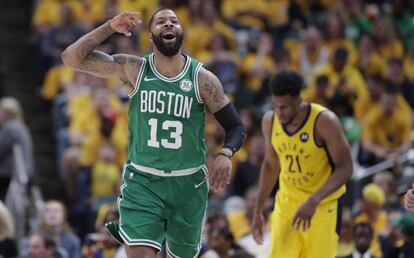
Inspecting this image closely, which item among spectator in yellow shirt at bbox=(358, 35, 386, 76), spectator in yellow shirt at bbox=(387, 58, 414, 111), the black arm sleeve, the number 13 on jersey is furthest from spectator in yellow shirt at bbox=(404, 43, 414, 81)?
the number 13 on jersey

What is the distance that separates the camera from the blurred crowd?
490 inches

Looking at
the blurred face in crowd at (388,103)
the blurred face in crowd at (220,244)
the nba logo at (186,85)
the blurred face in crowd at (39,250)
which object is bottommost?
the blurred face in crowd at (39,250)

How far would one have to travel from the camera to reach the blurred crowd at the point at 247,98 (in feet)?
40.9

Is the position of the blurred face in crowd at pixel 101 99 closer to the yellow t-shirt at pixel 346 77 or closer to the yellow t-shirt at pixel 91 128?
the yellow t-shirt at pixel 91 128

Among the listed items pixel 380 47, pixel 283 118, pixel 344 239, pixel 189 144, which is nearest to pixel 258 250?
pixel 344 239

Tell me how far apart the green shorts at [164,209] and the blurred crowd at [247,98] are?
226 cm

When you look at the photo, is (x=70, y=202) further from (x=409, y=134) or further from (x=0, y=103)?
(x=409, y=134)

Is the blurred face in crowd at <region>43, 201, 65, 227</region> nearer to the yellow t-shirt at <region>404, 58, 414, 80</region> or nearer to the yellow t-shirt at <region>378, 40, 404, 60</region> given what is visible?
the yellow t-shirt at <region>404, 58, 414, 80</region>

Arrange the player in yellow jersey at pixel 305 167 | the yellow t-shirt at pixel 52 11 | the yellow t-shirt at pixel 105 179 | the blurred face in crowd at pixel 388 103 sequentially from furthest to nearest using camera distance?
the yellow t-shirt at pixel 52 11 < the blurred face in crowd at pixel 388 103 < the yellow t-shirt at pixel 105 179 < the player in yellow jersey at pixel 305 167

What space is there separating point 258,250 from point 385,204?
2008mm

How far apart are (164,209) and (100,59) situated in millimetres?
1254

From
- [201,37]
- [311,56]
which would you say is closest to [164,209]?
[311,56]

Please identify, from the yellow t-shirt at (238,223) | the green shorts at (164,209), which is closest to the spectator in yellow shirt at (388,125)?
the yellow t-shirt at (238,223)

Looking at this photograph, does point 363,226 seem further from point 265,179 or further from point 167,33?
point 167,33
